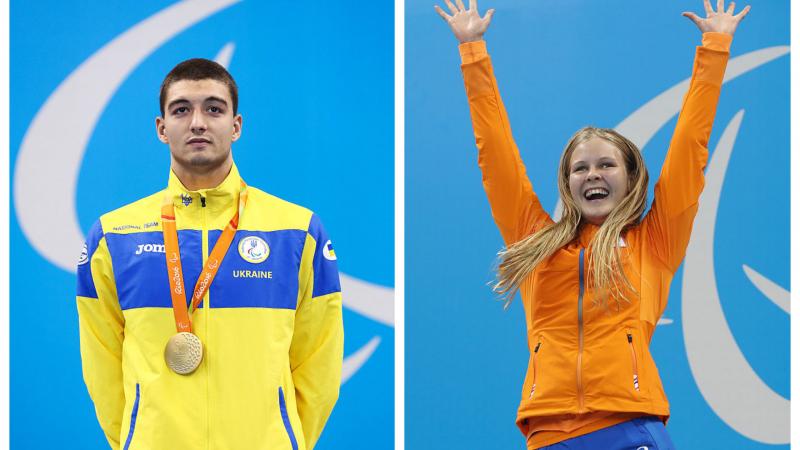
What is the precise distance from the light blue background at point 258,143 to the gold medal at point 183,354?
1.98m

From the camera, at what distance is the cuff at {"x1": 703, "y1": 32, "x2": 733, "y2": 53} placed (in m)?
2.78

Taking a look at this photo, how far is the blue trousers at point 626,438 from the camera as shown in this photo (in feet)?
8.39

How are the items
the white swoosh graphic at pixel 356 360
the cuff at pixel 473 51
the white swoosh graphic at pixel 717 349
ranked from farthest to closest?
1. the white swoosh graphic at pixel 356 360
2. the white swoosh graphic at pixel 717 349
3. the cuff at pixel 473 51

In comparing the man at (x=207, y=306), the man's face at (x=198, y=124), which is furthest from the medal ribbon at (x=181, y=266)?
the man's face at (x=198, y=124)

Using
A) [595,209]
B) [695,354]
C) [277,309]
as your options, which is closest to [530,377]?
[595,209]

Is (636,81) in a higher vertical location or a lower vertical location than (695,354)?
higher

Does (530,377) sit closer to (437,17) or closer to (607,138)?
(607,138)

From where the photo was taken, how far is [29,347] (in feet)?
14.2

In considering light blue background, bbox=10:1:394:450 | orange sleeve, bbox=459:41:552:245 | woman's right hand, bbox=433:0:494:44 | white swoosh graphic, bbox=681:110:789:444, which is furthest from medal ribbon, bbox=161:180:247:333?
white swoosh graphic, bbox=681:110:789:444

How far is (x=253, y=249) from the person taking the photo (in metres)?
2.59

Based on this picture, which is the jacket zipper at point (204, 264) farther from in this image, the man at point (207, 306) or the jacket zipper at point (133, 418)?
the jacket zipper at point (133, 418)

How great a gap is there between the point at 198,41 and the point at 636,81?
204 centimetres

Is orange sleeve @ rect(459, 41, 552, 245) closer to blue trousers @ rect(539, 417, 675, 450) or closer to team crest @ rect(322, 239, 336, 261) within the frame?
team crest @ rect(322, 239, 336, 261)

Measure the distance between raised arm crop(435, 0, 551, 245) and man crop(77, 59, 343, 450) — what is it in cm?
56
